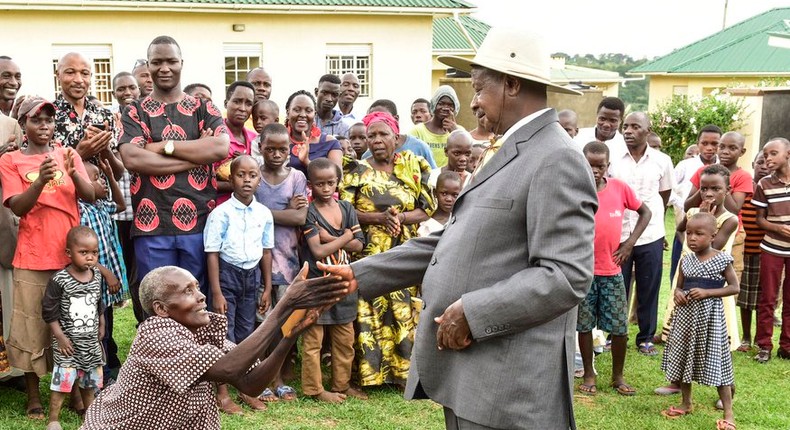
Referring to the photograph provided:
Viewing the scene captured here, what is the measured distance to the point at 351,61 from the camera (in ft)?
67.8

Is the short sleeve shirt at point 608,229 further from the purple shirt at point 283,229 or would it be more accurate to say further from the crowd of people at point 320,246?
the purple shirt at point 283,229

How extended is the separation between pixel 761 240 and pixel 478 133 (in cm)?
288

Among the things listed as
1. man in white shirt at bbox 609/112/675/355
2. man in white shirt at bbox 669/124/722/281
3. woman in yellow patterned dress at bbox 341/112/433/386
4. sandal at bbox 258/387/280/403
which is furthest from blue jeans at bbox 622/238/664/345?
sandal at bbox 258/387/280/403

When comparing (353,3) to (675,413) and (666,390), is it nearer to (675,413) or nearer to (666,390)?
(666,390)

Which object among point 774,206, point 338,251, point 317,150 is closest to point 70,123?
point 317,150

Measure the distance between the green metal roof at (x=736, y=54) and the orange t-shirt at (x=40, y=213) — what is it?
94.1 ft

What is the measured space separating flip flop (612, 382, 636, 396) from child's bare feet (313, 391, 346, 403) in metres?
2.23

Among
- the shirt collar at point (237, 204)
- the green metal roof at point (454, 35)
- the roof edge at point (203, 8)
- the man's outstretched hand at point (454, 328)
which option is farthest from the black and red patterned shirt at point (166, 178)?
the green metal roof at point (454, 35)

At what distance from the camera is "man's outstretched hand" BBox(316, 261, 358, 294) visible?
3533 mm

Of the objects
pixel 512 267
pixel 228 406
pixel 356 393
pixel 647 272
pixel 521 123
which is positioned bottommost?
pixel 356 393

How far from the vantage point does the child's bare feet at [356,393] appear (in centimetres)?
638

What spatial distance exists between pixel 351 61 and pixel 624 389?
15.2 meters

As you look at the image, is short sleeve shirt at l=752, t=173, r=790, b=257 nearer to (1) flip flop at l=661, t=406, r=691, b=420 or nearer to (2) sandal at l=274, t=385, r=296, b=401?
(1) flip flop at l=661, t=406, r=691, b=420

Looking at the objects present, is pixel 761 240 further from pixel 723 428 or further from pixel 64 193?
pixel 64 193
